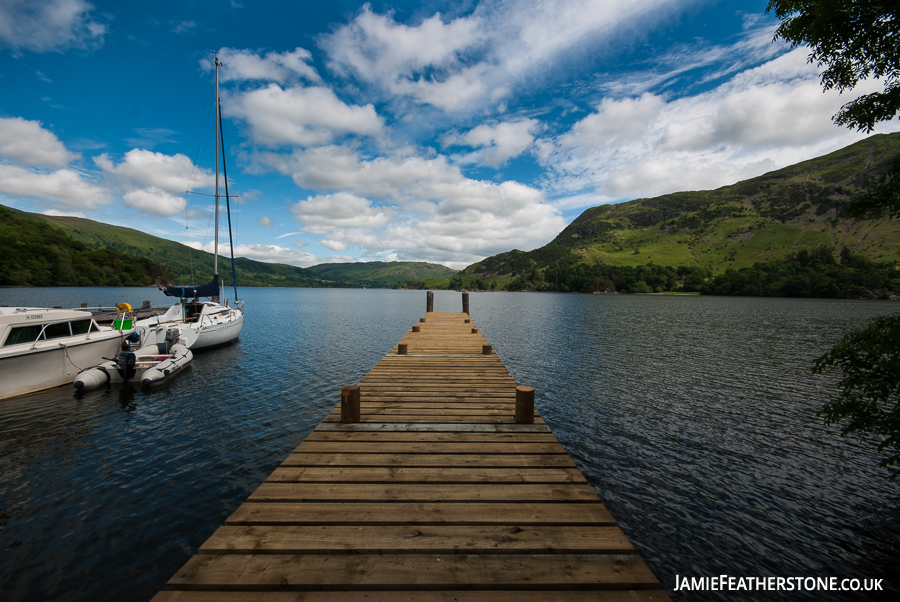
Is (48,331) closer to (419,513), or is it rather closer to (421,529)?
(419,513)

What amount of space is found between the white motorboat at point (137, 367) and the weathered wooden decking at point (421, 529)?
50.4ft

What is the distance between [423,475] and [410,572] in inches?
78.1

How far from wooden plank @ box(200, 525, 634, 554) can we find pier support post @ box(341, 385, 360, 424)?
11.2 ft

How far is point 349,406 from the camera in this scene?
24.8 feet

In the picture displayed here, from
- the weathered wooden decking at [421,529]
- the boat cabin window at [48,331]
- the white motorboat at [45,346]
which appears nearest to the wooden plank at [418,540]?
the weathered wooden decking at [421,529]

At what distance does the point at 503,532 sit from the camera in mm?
4129

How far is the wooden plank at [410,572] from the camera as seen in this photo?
11.0 feet

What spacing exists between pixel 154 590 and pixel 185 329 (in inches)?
847

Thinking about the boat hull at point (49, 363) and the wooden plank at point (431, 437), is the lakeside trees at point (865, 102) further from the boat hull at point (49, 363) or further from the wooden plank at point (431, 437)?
the boat hull at point (49, 363)

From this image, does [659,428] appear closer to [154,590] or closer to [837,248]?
[154,590]

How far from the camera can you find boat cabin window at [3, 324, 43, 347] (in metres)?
14.4

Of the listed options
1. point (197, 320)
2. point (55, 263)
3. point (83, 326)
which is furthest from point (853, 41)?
point (55, 263)

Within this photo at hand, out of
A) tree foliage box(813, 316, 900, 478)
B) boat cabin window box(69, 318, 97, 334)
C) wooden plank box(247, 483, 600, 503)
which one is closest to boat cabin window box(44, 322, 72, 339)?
boat cabin window box(69, 318, 97, 334)

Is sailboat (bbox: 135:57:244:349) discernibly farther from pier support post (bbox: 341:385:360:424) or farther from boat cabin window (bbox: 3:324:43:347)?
pier support post (bbox: 341:385:360:424)
